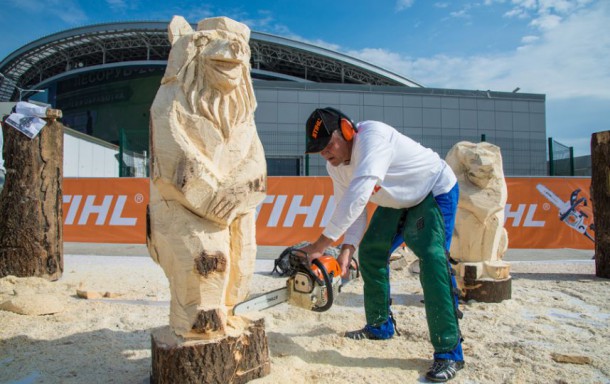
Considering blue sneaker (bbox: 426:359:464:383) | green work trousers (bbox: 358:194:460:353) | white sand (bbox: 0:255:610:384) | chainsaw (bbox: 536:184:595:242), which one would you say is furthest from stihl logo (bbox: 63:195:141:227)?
chainsaw (bbox: 536:184:595:242)

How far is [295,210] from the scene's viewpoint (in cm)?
739

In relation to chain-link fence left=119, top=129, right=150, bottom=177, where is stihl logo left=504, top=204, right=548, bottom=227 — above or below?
below

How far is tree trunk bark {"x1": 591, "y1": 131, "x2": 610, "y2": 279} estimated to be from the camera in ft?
16.9

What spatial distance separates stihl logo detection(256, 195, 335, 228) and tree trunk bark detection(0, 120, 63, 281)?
11.4 feet

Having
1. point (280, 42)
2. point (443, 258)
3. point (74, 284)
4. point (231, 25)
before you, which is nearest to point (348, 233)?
point (443, 258)

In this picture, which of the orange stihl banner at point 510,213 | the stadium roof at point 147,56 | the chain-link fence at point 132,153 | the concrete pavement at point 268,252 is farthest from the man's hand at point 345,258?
the stadium roof at point 147,56

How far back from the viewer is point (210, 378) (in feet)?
6.54

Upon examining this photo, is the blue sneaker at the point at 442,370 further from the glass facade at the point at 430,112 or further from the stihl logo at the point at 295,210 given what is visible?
the glass facade at the point at 430,112

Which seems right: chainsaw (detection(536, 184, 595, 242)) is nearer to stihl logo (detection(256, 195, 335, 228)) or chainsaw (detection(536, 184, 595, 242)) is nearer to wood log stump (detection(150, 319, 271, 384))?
stihl logo (detection(256, 195, 335, 228))

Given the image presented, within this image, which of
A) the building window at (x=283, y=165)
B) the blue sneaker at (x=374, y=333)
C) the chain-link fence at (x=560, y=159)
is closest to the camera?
the blue sneaker at (x=374, y=333)

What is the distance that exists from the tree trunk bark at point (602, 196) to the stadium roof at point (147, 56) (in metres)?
17.0

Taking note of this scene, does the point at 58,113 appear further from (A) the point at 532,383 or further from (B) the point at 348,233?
(A) the point at 532,383

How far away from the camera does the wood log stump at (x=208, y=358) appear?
1956 millimetres

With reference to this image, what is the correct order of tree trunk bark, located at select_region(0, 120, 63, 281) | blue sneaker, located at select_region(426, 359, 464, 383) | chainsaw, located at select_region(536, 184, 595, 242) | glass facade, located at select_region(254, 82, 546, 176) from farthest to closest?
glass facade, located at select_region(254, 82, 546, 176), chainsaw, located at select_region(536, 184, 595, 242), tree trunk bark, located at select_region(0, 120, 63, 281), blue sneaker, located at select_region(426, 359, 464, 383)
